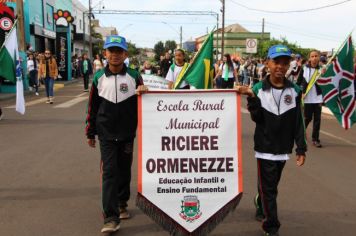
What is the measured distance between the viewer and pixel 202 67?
5438 mm

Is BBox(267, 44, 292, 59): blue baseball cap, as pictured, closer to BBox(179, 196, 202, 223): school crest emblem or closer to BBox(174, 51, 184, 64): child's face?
BBox(179, 196, 202, 223): school crest emblem

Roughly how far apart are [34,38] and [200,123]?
2709 cm

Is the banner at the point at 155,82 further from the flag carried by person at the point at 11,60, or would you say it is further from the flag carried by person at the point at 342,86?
the flag carried by person at the point at 342,86

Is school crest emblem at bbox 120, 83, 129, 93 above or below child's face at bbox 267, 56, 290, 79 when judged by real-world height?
below

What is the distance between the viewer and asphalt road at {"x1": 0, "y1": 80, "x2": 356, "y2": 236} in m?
4.50

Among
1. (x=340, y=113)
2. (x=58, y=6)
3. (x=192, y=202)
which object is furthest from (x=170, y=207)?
(x=58, y=6)

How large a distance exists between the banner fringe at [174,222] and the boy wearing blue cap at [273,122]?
1.33ft

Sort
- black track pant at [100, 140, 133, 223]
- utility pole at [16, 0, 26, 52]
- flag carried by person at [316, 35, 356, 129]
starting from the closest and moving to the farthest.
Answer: black track pant at [100, 140, 133, 223] < flag carried by person at [316, 35, 356, 129] < utility pole at [16, 0, 26, 52]

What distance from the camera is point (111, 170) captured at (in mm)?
4273

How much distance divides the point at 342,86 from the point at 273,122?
3.01 metres

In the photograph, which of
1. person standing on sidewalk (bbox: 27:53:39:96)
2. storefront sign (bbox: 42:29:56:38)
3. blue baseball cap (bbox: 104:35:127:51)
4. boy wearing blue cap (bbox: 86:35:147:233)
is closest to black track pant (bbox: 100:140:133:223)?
boy wearing blue cap (bbox: 86:35:147:233)

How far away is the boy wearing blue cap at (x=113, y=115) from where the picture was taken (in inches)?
168

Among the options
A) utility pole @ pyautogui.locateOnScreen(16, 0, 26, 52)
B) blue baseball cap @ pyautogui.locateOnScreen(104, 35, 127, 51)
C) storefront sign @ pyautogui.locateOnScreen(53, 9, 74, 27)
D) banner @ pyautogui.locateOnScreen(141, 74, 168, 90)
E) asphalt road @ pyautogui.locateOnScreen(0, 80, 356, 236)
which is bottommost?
asphalt road @ pyautogui.locateOnScreen(0, 80, 356, 236)

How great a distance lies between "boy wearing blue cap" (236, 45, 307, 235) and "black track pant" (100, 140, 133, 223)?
133cm
